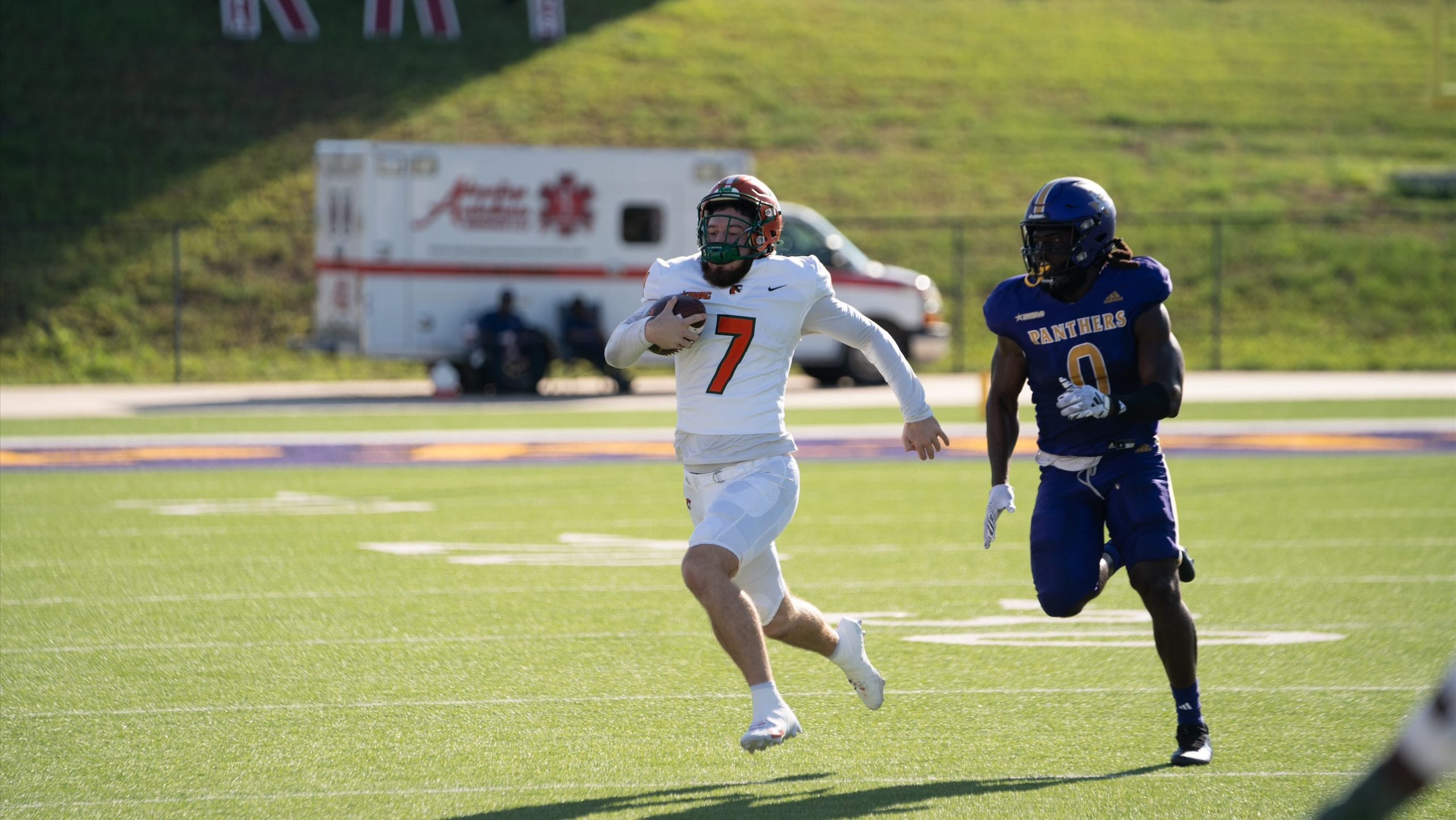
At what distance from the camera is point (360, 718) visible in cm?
590

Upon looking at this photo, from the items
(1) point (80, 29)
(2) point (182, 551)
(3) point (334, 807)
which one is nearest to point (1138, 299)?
(3) point (334, 807)

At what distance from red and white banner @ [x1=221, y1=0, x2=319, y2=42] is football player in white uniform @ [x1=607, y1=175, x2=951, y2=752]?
31.2 m

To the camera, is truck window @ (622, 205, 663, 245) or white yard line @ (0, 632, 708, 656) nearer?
white yard line @ (0, 632, 708, 656)

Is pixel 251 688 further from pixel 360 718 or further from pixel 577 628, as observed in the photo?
pixel 577 628

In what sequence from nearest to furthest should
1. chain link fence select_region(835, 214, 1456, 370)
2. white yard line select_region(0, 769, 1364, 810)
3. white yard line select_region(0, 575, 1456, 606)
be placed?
1. white yard line select_region(0, 769, 1364, 810)
2. white yard line select_region(0, 575, 1456, 606)
3. chain link fence select_region(835, 214, 1456, 370)

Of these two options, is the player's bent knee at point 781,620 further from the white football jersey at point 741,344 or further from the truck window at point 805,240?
the truck window at point 805,240

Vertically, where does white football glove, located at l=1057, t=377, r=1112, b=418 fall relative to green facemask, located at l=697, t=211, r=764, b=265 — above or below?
below

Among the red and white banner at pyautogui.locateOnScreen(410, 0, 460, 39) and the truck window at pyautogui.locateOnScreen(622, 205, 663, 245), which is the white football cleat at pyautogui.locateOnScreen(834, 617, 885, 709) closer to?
the truck window at pyautogui.locateOnScreen(622, 205, 663, 245)

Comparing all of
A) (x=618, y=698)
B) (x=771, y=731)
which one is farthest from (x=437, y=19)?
(x=771, y=731)

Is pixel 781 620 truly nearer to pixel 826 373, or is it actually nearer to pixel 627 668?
pixel 627 668

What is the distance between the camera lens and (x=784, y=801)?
193 inches

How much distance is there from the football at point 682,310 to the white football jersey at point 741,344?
0.35 ft

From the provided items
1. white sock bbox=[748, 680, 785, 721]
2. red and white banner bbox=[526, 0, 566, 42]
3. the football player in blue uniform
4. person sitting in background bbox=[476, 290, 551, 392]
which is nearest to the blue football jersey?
the football player in blue uniform

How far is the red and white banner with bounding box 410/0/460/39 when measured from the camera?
35.6m
